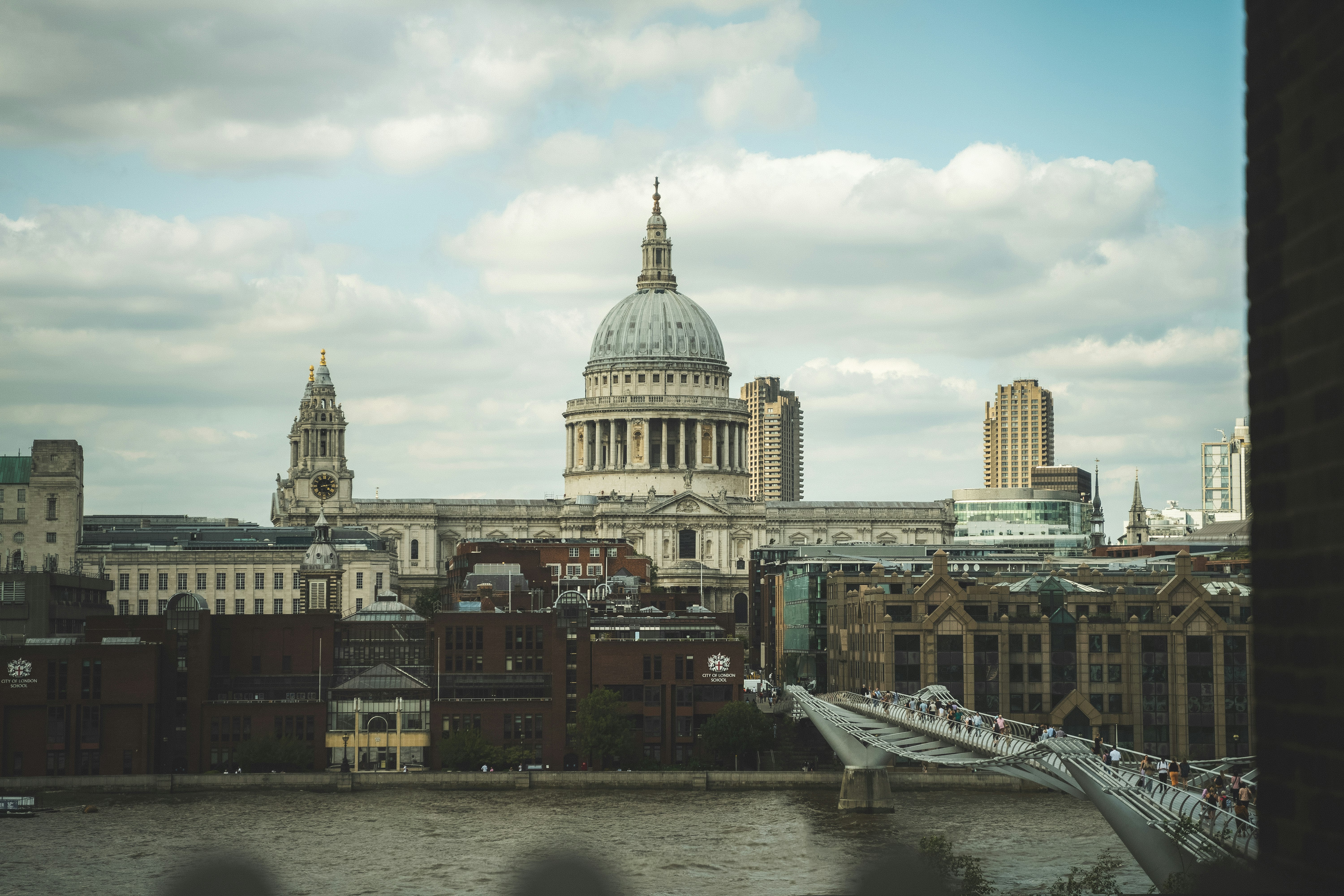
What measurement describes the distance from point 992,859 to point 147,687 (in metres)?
46.9

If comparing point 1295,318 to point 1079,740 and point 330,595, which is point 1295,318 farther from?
point 330,595

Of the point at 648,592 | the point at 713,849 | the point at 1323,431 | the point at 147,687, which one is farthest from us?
the point at 648,592

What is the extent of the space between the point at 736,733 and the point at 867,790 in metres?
14.5

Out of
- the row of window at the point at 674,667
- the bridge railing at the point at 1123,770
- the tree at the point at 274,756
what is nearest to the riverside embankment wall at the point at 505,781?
the tree at the point at 274,756

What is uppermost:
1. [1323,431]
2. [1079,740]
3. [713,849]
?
[1323,431]

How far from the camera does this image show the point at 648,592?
467 ft

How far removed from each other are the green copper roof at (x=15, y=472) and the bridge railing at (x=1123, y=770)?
10163 cm

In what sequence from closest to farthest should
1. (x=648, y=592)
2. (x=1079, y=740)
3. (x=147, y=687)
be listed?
(x=1079, y=740) < (x=147, y=687) < (x=648, y=592)

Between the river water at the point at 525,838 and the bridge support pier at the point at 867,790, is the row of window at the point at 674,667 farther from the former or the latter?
the bridge support pier at the point at 867,790

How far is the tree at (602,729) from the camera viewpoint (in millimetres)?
96438

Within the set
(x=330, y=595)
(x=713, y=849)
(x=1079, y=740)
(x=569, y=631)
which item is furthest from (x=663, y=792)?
(x=330, y=595)

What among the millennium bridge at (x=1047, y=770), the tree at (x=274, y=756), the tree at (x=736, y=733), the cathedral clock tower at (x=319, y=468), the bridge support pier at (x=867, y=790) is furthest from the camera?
the cathedral clock tower at (x=319, y=468)

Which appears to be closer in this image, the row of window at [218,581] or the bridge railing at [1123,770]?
the bridge railing at [1123,770]

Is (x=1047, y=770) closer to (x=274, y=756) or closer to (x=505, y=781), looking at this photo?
(x=505, y=781)
